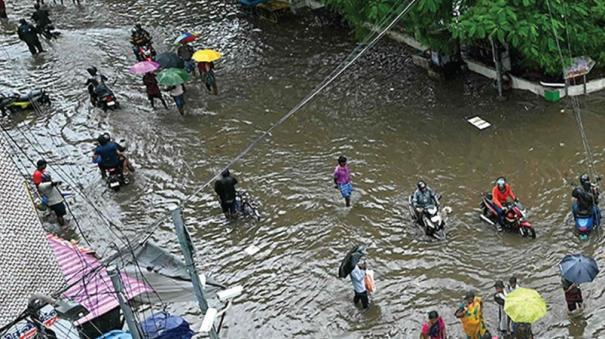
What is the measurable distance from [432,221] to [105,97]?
10968 millimetres

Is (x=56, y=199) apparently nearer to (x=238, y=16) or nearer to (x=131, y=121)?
(x=131, y=121)

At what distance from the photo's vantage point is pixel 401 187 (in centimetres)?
1638

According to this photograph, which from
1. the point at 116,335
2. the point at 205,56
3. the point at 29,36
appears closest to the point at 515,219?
the point at 116,335

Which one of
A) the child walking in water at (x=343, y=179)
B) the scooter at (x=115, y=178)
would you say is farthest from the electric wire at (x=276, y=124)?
the scooter at (x=115, y=178)

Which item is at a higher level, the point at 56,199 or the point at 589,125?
the point at 56,199

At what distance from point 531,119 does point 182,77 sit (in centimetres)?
882

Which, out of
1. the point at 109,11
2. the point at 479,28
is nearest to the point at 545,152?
the point at 479,28

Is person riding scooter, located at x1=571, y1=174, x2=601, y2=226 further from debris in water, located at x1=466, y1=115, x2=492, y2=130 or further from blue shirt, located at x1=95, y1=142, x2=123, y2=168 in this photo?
blue shirt, located at x1=95, y1=142, x2=123, y2=168

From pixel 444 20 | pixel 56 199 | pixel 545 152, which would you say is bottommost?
pixel 545 152

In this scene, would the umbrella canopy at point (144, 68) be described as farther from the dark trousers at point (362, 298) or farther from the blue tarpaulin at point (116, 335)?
the blue tarpaulin at point (116, 335)

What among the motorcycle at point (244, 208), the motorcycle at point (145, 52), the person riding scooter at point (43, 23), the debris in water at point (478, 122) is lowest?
the debris in water at point (478, 122)

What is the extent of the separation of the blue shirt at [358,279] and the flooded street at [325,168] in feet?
1.85

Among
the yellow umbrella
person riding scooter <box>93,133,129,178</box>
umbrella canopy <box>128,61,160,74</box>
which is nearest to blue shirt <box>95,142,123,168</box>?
person riding scooter <box>93,133,129,178</box>

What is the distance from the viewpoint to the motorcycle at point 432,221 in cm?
1431
